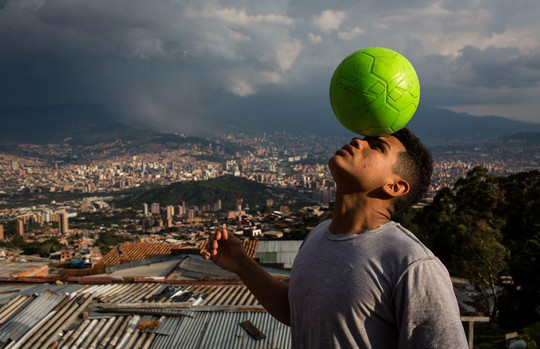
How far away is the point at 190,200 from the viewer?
6831 centimetres

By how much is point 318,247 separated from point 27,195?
9528 cm

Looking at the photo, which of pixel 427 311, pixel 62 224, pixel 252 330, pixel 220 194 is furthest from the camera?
pixel 220 194

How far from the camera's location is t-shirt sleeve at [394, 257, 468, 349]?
906 millimetres

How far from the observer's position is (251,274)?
1504mm

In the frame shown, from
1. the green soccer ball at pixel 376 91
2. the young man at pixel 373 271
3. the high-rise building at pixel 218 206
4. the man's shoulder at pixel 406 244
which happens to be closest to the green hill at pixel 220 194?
the high-rise building at pixel 218 206

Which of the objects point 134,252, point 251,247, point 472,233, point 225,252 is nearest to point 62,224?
point 134,252

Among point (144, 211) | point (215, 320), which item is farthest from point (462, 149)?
point (215, 320)

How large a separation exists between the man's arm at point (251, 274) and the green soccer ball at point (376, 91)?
0.63 meters

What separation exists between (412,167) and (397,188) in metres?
0.10

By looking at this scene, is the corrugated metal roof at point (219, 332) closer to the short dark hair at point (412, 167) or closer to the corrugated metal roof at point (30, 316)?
the corrugated metal roof at point (30, 316)

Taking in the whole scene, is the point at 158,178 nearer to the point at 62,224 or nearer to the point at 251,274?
the point at 62,224

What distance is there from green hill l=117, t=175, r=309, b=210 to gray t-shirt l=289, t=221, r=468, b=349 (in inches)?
2445

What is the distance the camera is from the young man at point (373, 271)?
921 millimetres

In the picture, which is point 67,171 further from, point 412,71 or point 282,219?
point 412,71
